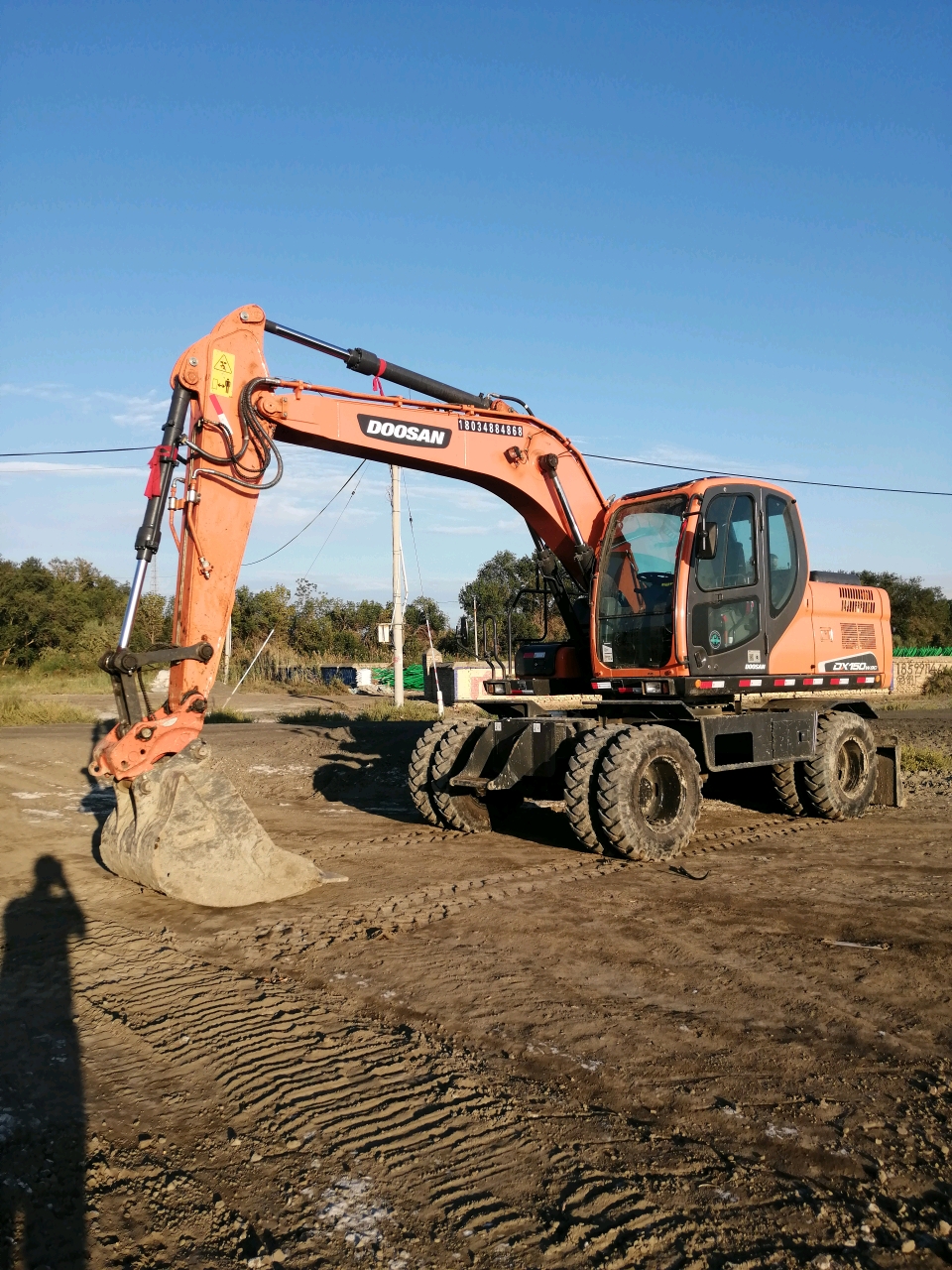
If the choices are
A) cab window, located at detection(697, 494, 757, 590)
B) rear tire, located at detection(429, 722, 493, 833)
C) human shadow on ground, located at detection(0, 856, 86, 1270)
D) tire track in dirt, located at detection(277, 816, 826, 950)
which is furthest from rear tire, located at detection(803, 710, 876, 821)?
human shadow on ground, located at detection(0, 856, 86, 1270)

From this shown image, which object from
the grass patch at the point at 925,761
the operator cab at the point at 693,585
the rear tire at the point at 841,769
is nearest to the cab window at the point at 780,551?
the operator cab at the point at 693,585

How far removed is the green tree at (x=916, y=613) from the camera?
5003cm

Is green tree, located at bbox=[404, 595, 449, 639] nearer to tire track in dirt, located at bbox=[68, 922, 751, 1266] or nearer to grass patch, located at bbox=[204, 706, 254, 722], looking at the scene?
grass patch, located at bbox=[204, 706, 254, 722]

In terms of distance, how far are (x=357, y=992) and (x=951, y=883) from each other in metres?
4.62

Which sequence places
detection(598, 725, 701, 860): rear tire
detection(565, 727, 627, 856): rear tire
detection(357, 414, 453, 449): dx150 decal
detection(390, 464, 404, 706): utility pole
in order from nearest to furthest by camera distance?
detection(598, 725, 701, 860): rear tire < detection(565, 727, 627, 856): rear tire < detection(357, 414, 453, 449): dx150 decal < detection(390, 464, 404, 706): utility pole

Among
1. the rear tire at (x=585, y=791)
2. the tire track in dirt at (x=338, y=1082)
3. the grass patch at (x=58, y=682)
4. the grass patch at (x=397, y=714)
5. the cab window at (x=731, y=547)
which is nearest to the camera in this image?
the tire track in dirt at (x=338, y=1082)

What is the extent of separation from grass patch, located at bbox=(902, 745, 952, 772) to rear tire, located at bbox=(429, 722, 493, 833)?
711cm

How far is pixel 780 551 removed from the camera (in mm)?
9664

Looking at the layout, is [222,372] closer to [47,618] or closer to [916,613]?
[47,618]

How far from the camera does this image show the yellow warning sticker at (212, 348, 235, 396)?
7.44m

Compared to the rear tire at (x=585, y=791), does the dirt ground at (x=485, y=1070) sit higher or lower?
lower

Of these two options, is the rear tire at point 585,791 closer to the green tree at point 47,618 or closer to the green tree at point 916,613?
the green tree at point 47,618

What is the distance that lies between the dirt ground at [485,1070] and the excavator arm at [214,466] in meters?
1.16

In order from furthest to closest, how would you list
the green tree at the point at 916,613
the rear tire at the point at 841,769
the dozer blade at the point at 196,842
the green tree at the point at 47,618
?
the green tree at the point at 916,613
the green tree at the point at 47,618
the rear tire at the point at 841,769
the dozer blade at the point at 196,842
